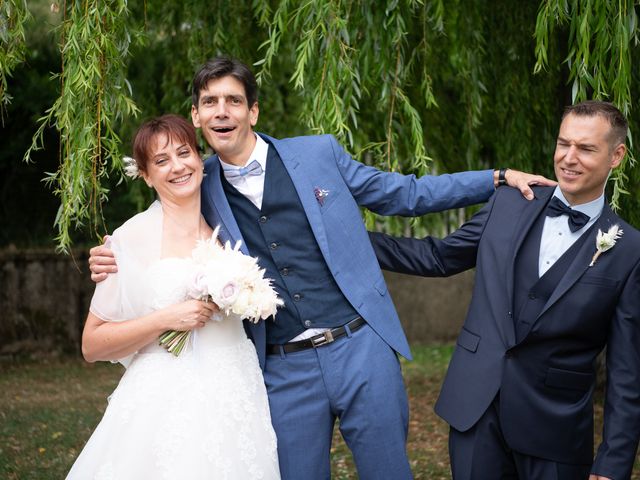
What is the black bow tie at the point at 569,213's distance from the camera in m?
3.13

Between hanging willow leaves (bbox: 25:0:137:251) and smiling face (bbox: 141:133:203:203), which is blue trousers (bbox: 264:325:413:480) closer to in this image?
smiling face (bbox: 141:133:203:203)

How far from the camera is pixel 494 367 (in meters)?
3.16

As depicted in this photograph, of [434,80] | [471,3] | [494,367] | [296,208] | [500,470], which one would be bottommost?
[500,470]

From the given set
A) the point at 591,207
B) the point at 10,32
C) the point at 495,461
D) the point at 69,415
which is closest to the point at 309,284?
the point at 495,461

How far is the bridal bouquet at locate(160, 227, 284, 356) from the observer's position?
3.07 metres

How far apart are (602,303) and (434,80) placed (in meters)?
3.13

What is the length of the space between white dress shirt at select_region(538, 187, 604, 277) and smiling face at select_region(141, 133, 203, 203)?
119cm

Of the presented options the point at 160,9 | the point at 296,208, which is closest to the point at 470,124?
the point at 160,9

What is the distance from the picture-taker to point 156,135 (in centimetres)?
331

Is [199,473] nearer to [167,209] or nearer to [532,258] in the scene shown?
[167,209]

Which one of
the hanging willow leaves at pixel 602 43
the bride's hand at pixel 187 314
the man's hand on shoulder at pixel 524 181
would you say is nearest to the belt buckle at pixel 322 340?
the bride's hand at pixel 187 314

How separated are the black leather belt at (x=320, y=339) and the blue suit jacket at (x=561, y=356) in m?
0.40

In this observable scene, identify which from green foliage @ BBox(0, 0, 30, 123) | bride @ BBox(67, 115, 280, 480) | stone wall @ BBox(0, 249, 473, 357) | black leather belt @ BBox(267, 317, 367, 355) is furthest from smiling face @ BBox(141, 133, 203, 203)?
stone wall @ BBox(0, 249, 473, 357)

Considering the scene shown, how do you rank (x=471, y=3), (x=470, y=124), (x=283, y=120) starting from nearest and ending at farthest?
(x=471, y=3) < (x=470, y=124) < (x=283, y=120)
